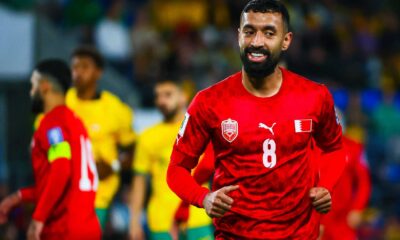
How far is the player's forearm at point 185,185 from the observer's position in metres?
5.69

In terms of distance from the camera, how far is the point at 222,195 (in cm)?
545

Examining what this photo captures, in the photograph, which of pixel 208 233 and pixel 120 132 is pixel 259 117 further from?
pixel 120 132

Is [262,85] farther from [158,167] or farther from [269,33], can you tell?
[158,167]

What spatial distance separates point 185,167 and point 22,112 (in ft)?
24.3

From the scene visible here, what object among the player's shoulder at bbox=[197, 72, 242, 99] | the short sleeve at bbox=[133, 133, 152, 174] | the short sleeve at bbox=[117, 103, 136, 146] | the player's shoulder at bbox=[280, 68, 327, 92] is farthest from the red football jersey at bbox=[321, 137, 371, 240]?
the player's shoulder at bbox=[197, 72, 242, 99]

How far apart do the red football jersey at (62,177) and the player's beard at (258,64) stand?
168 centimetres

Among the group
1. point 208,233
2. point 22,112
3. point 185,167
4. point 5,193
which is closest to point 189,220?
point 208,233

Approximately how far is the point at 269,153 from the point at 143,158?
153 inches

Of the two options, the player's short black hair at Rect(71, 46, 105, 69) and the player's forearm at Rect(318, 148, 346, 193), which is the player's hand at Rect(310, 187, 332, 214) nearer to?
the player's forearm at Rect(318, 148, 346, 193)

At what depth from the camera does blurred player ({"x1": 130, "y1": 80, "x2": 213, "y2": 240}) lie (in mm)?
9281

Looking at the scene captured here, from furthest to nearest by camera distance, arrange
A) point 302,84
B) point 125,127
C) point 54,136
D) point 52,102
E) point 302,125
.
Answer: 1. point 125,127
2. point 52,102
3. point 54,136
4. point 302,84
5. point 302,125

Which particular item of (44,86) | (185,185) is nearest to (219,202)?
(185,185)

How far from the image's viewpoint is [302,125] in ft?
19.1

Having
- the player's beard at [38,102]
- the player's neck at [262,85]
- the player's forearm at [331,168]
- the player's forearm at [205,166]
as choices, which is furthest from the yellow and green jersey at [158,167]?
the player's neck at [262,85]
